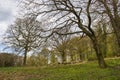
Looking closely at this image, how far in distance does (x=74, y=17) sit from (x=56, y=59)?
124ft

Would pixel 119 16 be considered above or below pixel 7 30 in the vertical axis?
below

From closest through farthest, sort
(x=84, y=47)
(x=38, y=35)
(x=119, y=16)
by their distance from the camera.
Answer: (x=119, y=16) → (x=38, y=35) → (x=84, y=47)

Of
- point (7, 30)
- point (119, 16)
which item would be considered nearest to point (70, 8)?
point (119, 16)

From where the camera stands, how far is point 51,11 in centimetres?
2092

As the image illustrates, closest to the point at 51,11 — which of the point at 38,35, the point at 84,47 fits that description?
the point at 38,35

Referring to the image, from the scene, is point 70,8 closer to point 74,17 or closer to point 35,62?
point 74,17

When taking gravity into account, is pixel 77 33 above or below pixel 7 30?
below

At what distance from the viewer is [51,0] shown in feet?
66.9

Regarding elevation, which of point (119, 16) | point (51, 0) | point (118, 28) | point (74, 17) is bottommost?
point (118, 28)

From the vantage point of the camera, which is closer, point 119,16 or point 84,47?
point 119,16

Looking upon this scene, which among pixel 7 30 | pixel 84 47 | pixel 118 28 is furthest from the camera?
pixel 84 47

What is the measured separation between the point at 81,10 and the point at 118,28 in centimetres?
893

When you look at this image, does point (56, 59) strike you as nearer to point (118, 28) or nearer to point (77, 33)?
point (77, 33)

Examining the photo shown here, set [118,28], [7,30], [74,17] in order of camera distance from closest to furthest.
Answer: [118,28], [74,17], [7,30]
